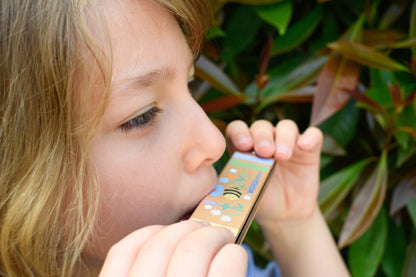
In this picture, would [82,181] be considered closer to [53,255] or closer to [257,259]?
[53,255]

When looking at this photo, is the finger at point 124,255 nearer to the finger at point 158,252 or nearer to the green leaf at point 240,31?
the finger at point 158,252

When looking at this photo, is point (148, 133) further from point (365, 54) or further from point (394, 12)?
point (394, 12)

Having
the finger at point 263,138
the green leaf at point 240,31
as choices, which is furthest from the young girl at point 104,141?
the green leaf at point 240,31

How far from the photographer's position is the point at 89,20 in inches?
23.3

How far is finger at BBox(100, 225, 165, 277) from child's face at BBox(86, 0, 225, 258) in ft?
0.47

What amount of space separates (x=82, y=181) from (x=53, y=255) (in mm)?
126

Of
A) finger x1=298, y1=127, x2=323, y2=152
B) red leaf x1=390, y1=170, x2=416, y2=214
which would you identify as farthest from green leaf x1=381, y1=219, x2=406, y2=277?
finger x1=298, y1=127, x2=323, y2=152

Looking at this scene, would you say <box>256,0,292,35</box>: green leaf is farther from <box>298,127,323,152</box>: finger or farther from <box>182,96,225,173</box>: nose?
<box>182,96,225,173</box>: nose

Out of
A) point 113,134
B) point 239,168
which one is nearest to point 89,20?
point 113,134

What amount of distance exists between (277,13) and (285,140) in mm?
309

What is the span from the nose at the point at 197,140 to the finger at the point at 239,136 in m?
0.23

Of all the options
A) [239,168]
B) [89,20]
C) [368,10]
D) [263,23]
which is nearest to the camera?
[89,20]

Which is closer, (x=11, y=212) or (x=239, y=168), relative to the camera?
(x=11, y=212)

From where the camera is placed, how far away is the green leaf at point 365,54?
0.96 m
